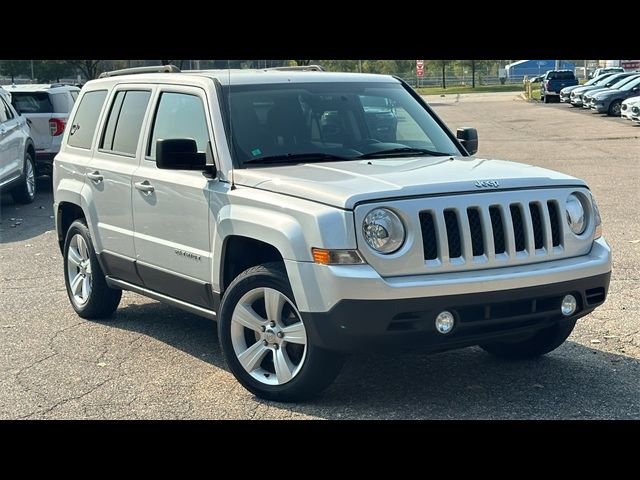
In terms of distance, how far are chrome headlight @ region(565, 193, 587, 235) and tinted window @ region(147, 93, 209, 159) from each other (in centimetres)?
236

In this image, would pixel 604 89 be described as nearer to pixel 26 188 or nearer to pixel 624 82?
pixel 624 82

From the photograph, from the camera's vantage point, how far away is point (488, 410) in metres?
5.54

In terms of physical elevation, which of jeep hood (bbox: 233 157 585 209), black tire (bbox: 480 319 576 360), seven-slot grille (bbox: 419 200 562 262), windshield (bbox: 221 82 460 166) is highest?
windshield (bbox: 221 82 460 166)

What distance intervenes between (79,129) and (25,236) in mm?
5276

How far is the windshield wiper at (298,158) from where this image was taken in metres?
6.28

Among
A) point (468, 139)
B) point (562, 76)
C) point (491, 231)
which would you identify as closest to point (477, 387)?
point (491, 231)

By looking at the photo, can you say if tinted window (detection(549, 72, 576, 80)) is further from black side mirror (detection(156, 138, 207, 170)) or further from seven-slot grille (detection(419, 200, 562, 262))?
seven-slot grille (detection(419, 200, 562, 262))

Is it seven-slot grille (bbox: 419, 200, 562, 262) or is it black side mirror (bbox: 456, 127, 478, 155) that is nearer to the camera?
seven-slot grille (bbox: 419, 200, 562, 262)

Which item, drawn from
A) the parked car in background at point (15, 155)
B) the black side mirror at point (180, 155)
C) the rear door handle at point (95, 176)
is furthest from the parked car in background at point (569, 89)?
the black side mirror at point (180, 155)

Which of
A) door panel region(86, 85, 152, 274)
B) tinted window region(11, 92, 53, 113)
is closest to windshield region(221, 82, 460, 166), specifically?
door panel region(86, 85, 152, 274)

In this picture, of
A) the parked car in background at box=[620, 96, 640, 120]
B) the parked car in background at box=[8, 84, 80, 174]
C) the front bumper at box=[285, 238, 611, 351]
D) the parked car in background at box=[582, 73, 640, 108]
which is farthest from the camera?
the parked car in background at box=[582, 73, 640, 108]

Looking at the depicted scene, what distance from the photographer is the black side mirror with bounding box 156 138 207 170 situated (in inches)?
245

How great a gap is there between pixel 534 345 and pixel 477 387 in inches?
26.3

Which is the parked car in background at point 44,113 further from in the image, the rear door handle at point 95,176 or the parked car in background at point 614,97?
the parked car in background at point 614,97
